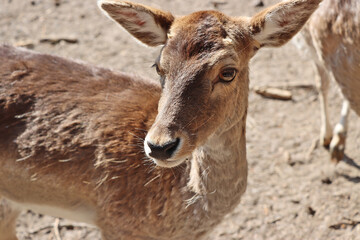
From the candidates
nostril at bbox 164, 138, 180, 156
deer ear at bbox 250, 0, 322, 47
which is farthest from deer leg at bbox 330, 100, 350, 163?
nostril at bbox 164, 138, 180, 156

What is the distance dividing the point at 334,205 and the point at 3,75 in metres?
3.25

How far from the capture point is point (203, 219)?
11.9 ft

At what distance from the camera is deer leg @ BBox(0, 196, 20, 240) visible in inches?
168

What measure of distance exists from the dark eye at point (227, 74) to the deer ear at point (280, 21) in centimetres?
36

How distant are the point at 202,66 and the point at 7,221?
2398mm

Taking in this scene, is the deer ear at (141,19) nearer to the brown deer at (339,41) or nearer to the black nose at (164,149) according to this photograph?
the black nose at (164,149)

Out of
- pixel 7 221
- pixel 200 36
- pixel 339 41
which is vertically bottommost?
pixel 7 221

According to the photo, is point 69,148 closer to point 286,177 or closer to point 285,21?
point 285,21

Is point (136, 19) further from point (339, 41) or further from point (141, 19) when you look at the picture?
point (339, 41)

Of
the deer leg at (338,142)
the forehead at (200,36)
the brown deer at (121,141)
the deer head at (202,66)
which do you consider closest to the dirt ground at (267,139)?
the deer leg at (338,142)

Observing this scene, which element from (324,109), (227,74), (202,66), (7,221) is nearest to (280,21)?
(227,74)

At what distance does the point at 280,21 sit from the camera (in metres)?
3.29

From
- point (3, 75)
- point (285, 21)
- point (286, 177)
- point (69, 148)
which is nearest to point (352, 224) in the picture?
point (286, 177)

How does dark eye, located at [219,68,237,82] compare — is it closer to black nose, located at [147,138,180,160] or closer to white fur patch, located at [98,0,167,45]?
black nose, located at [147,138,180,160]
